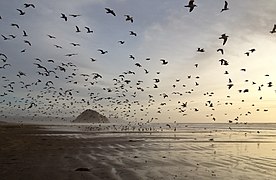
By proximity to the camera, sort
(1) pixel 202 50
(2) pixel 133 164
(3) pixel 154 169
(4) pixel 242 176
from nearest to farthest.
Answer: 1. (4) pixel 242 176
2. (3) pixel 154 169
3. (2) pixel 133 164
4. (1) pixel 202 50

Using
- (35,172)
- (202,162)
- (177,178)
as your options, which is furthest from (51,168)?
(202,162)

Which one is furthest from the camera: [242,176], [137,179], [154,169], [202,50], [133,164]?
[202,50]

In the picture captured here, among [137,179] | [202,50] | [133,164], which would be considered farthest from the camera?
[202,50]

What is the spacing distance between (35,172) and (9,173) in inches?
57.4

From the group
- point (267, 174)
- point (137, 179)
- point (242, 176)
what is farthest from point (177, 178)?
point (267, 174)

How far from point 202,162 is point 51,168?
11396 mm

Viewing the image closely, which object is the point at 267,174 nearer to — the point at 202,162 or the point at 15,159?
the point at 202,162

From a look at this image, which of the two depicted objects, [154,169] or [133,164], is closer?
[154,169]

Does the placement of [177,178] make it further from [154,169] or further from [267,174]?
[267,174]

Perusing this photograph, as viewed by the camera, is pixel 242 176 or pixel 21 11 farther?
pixel 21 11

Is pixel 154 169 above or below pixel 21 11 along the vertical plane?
below

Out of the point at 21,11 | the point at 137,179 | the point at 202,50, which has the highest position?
the point at 21,11

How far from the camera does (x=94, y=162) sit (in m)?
23.7

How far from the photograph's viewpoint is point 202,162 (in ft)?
82.7
